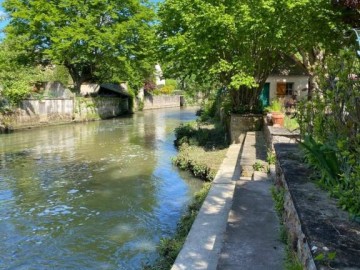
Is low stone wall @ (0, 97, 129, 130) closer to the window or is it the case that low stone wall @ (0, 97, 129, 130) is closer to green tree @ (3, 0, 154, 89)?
green tree @ (3, 0, 154, 89)

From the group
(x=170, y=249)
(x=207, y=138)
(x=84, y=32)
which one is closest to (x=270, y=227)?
(x=170, y=249)

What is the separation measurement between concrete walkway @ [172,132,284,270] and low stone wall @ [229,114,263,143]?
6874 millimetres

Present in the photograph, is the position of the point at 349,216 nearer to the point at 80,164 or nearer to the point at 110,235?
the point at 110,235

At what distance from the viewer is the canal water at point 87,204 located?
7359 millimetres

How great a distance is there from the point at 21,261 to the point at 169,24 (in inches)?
447

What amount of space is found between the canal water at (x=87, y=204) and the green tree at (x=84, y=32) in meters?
14.8

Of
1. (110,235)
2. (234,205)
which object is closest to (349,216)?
(234,205)

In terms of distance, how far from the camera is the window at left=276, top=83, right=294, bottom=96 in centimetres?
2670

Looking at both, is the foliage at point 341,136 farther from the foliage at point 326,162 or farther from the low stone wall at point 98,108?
the low stone wall at point 98,108

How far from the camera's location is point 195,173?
12656 millimetres

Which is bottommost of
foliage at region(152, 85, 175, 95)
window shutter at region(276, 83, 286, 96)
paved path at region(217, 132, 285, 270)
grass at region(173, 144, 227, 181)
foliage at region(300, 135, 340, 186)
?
grass at region(173, 144, 227, 181)

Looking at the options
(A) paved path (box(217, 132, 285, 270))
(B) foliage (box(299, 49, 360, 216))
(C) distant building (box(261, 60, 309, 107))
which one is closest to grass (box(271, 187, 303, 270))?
(A) paved path (box(217, 132, 285, 270))

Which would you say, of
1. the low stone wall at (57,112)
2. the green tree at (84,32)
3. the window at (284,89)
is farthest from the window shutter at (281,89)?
the low stone wall at (57,112)

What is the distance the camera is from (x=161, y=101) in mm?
56656
